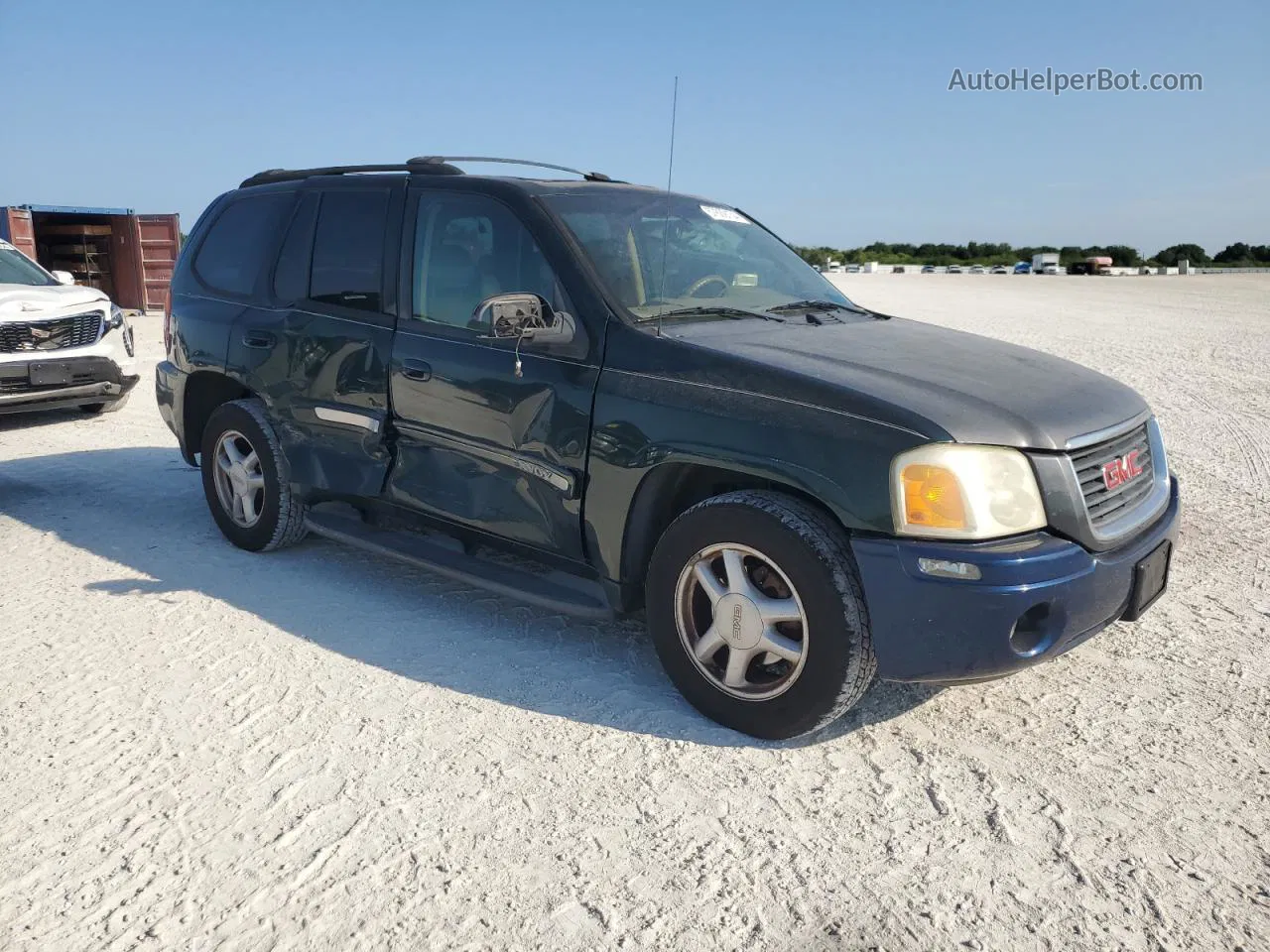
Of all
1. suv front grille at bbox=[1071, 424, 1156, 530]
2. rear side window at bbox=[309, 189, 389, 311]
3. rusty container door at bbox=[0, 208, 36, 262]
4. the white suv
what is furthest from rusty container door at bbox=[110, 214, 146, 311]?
suv front grille at bbox=[1071, 424, 1156, 530]

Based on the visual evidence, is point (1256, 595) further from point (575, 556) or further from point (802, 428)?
point (575, 556)

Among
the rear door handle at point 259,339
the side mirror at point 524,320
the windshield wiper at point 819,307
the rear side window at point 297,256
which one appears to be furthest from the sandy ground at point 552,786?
the windshield wiper at point 819,307

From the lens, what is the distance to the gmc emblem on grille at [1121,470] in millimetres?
3397

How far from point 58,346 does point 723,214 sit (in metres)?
6.61

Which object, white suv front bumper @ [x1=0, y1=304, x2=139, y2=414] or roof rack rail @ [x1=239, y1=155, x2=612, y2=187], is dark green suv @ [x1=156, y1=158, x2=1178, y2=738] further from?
white suv front bumper @ [x1=0, y1=304, x2=139, y2=414]

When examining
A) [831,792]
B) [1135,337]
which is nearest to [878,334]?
[831,792]

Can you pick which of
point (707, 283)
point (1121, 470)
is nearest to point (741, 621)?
point (1121, 470)

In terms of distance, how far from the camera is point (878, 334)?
4121 mm

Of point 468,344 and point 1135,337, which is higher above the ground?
point 468,344

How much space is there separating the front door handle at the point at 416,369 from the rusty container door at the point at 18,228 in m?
16.7

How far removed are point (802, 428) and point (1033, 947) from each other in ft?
5.01

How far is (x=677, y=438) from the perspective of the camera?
3496 millimetres

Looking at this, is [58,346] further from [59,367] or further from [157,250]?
[157,250]

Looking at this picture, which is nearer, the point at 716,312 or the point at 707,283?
the point at 716,312
